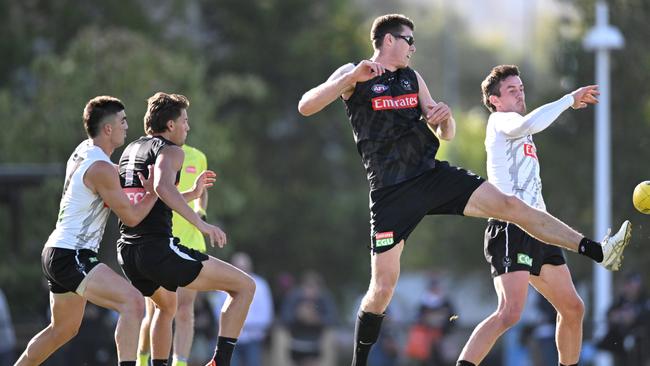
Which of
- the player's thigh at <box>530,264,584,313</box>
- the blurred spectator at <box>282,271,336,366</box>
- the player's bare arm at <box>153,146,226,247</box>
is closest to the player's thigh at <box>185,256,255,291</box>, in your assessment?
the player's bare arm at <box>153,146,226,247</box>

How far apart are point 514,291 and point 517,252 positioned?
0.31m

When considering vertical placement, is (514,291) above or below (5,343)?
above

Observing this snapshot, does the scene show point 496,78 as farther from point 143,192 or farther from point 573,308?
point 143,192

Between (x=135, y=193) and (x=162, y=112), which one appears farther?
(x=162, y=112)

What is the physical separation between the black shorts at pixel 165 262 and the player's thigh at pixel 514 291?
7.78 ft

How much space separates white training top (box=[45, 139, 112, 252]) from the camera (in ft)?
32.2

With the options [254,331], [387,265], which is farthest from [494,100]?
[254,331]

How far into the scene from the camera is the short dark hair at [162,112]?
10.0 meters

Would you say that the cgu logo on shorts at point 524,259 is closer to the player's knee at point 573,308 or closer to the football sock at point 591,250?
the player's knee at point 573,308

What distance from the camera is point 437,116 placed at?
375 inches

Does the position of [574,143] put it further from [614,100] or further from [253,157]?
[253,157]

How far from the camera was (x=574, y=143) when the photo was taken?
25.6m

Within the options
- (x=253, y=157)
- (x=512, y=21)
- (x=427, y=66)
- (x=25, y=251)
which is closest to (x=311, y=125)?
(x=253, y=157)

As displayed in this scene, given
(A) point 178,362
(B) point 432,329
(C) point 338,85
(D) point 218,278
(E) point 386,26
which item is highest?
(E) point 386,26
